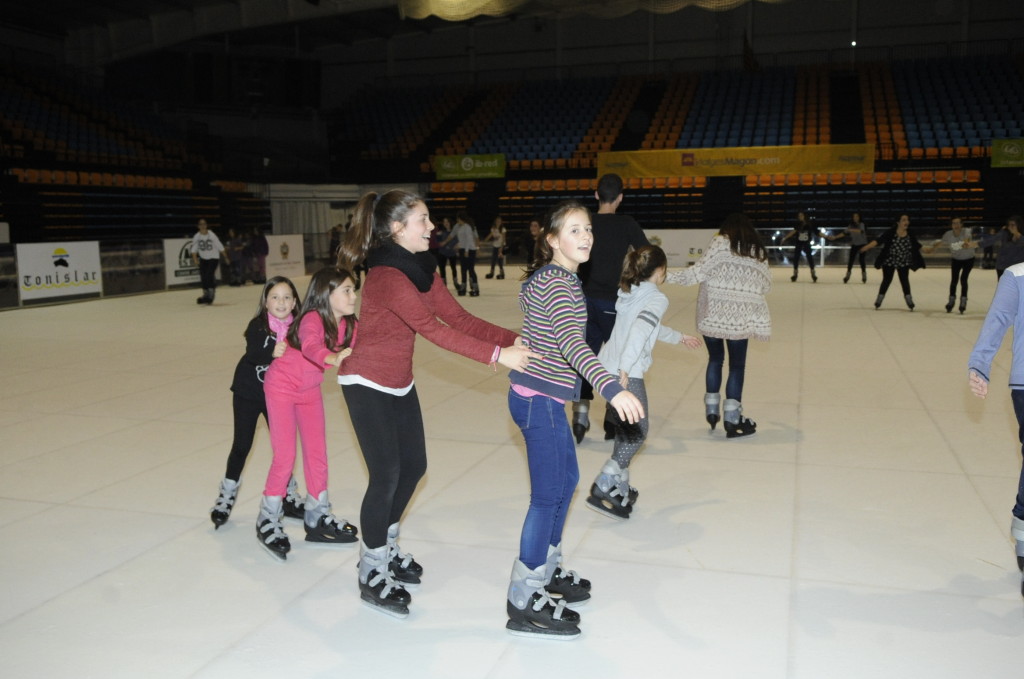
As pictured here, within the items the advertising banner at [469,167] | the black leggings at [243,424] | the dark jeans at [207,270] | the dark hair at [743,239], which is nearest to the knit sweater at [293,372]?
the black leggings at [243,424]

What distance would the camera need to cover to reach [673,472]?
501 centimetres

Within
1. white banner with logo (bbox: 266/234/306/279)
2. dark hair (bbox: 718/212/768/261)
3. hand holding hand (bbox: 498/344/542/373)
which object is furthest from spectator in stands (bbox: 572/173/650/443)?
white banner with logo (bbox: 266/234/306/279)

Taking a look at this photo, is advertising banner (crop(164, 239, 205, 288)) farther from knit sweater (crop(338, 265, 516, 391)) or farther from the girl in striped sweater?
the girl in striped sweater

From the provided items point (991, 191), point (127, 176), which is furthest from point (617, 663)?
point (991, 191)

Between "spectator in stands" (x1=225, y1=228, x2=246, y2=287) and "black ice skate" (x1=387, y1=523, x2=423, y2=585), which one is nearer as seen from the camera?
"black ice skate" (x1=387, y1=523, x2=423, y2=585)

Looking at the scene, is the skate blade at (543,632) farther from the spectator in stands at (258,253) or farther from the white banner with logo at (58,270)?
the spectator in stands at (258,253)

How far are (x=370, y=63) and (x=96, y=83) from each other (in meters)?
10.4

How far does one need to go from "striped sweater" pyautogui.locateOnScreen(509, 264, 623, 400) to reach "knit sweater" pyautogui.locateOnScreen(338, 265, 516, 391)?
0.54 feet

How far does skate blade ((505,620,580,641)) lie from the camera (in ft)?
9.85

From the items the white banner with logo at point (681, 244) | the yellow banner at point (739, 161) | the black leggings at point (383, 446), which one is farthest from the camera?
the yellow banner at point (739, 161)

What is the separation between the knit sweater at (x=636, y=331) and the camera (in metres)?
4.26

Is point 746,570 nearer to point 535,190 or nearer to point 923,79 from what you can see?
point 535,190

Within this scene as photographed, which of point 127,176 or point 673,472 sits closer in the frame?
point 673,472

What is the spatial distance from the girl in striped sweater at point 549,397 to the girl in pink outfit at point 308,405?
37.9 inches
